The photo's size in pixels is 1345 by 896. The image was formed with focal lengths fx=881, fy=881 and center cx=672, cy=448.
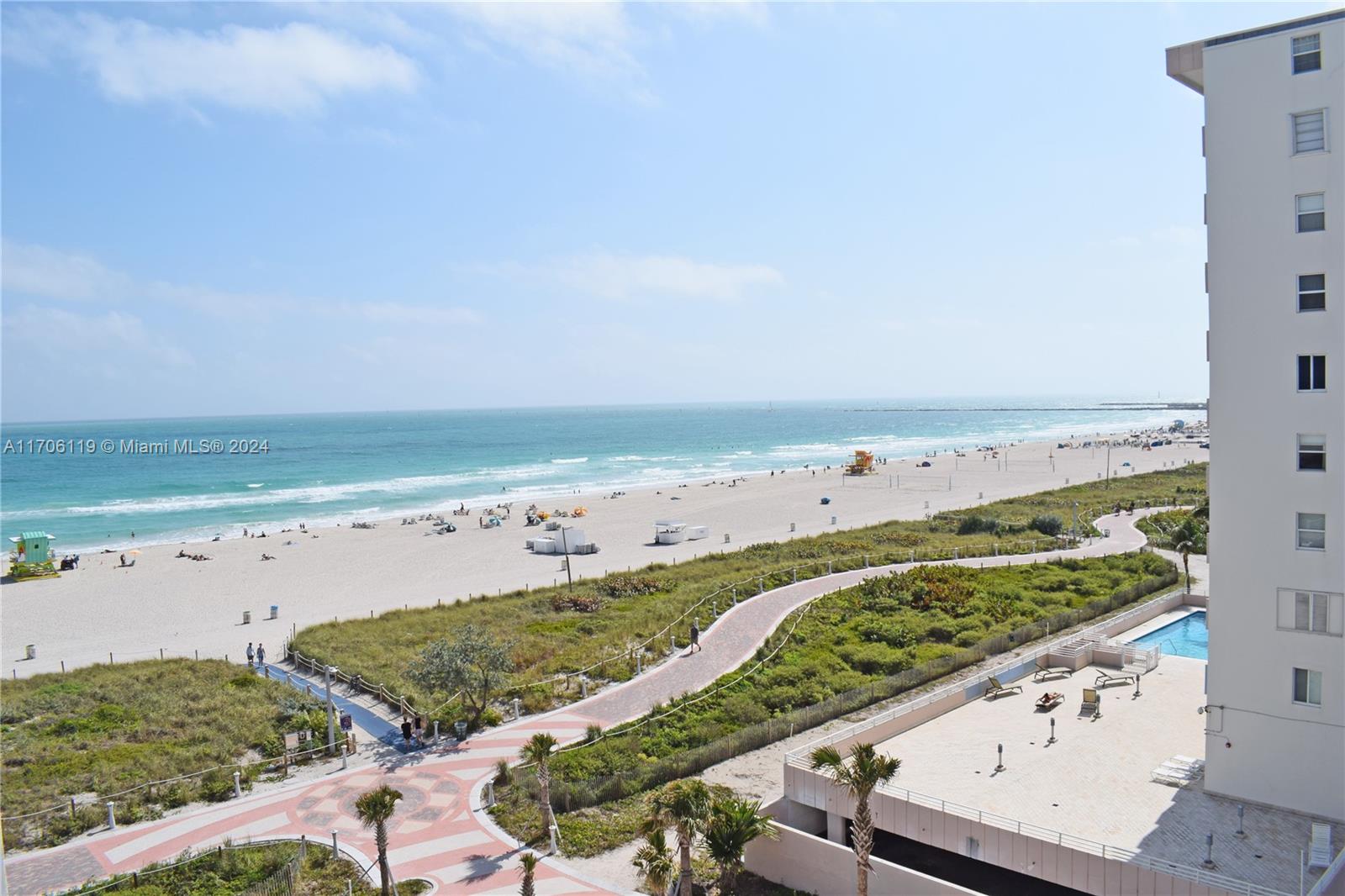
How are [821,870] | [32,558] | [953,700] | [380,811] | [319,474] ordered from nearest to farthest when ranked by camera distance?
[380,811] < [821,870] < [953,700] < [32,558] < [319,474]

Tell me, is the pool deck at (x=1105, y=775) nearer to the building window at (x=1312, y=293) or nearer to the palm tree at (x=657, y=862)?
the palm tree at (x=657, y=862)

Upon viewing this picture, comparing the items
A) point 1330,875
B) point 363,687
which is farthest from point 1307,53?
point 363,687

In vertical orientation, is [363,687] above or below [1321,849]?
below

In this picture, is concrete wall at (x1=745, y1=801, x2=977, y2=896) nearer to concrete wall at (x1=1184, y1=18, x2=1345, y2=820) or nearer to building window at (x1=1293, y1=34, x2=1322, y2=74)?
concrete wall at (x1=1184, y1=18, x2=1345, y2=820)

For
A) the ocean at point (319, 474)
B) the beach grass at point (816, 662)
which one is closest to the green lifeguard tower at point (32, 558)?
the ocean at point (319, 474)

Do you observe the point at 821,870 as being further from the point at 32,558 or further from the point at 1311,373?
the point at 32,558
